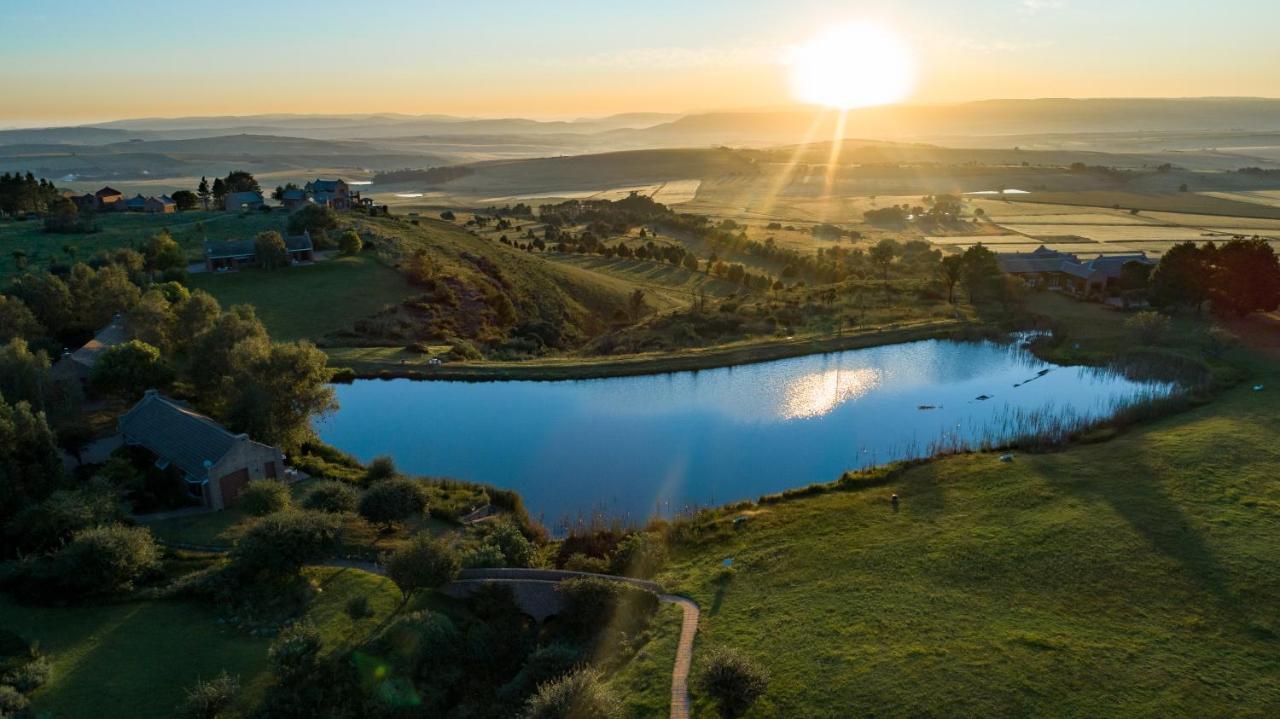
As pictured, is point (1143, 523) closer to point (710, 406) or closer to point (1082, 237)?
point (710, 406)

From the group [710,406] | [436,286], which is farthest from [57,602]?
[436,286]

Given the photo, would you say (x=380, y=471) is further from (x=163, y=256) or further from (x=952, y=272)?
(x=952, y=272)

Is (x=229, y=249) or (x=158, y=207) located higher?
(x=158, y=207)

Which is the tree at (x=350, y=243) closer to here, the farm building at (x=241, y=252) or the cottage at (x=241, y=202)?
the farm building at (x=241, y=252)

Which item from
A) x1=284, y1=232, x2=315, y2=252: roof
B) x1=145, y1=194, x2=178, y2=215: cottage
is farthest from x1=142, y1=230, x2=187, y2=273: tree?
x1=145, y1=194, x2=178, y2=215: cottage

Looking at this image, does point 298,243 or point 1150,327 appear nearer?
point 1150,327

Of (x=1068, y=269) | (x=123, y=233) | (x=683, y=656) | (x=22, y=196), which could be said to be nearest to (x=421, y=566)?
(x=683, y=656)
